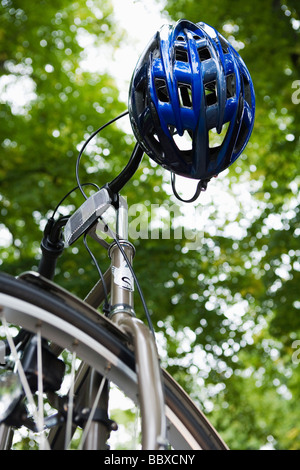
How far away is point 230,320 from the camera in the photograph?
6219mm

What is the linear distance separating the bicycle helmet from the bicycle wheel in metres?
0.63

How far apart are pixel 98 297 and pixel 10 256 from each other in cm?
689

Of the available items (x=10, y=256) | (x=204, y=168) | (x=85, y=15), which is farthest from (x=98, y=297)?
(x=85, y=15)

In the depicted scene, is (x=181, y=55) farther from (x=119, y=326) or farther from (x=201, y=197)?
(x=201, y=197)

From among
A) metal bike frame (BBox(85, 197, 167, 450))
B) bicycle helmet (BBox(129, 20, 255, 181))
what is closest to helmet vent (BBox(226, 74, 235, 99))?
bicycle helmet (BBox(129, 20, 255, 181))

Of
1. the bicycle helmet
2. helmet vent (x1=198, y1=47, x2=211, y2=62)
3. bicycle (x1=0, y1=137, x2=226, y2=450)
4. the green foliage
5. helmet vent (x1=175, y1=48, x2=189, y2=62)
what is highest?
the green foliage

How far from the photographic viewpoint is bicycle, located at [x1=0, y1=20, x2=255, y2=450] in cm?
128

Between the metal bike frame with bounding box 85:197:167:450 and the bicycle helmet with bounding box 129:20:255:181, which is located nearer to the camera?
the metal bike frame with bounding box 85:197:167:450

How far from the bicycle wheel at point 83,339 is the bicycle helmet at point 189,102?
63cm

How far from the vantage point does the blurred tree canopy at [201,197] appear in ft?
19.9

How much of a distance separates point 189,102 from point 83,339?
0.85 m

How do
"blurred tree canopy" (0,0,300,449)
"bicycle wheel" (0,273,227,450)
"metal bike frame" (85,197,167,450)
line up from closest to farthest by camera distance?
"metal bike frame" (85,197,167,450)
"bicycle wheel" (0,273,227,450)
"blurred tree canopy" (0,0,300,449)

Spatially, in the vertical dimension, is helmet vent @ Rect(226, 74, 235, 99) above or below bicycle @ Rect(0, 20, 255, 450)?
above

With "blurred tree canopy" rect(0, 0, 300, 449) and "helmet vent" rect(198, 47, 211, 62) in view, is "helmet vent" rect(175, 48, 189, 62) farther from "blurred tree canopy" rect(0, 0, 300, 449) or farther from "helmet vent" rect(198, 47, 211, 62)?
"blurred tree canopy" rect(0, 0, 300, 449)
